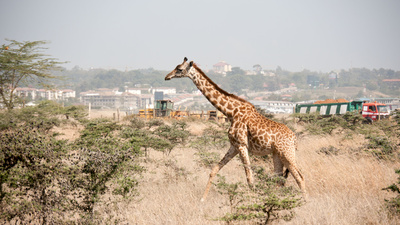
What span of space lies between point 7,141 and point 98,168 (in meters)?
1.38

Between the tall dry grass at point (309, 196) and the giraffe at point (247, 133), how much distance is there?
23.3 inches

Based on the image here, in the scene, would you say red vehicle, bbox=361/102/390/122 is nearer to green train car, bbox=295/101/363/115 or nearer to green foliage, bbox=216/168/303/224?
green train car, bbox=295/101/363/115

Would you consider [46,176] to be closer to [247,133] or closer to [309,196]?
[247,133]

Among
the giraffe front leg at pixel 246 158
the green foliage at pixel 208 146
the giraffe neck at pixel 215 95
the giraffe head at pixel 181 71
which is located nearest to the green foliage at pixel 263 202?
the giraffe front leg at pixel 246 158

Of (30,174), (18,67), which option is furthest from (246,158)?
(18,67)

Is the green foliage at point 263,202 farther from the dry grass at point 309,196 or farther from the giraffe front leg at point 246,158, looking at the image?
the giraffe front leg at point 246,158

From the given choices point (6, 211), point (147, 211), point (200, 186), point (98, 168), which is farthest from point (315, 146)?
point (6, 211)

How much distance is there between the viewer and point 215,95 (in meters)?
8.42

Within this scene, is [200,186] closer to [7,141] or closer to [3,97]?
[7,141]

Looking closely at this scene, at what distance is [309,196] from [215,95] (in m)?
2.71

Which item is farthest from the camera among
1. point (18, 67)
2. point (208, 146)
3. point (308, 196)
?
point (18, 67)

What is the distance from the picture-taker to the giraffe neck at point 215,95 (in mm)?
8344

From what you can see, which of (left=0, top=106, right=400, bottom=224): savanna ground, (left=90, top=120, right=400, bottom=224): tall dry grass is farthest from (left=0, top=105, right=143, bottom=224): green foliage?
(left=90, top=120, right=400, bottom=224): tall dry grass

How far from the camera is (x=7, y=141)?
6.13 metres
